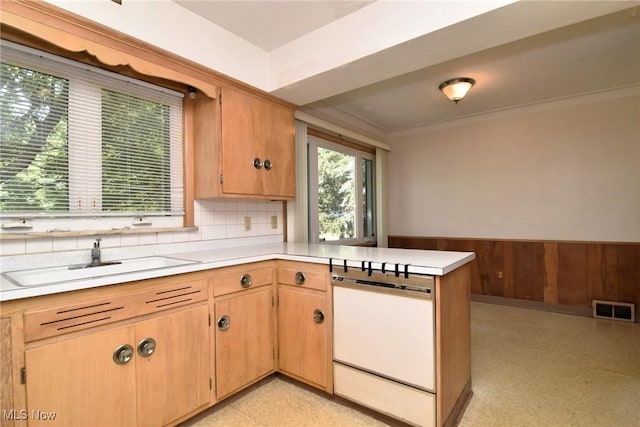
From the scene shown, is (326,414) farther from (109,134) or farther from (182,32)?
(182,32)

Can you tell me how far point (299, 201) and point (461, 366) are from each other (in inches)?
76.6

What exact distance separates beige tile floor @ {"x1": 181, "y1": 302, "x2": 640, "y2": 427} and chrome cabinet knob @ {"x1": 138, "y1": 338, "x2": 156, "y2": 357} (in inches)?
21.4

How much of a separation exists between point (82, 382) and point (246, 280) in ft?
2.94

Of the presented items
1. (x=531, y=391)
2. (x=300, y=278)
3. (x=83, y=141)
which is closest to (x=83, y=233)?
(x=83, y=141)

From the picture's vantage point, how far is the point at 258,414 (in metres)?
1.80

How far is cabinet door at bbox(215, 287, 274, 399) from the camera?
1811 millimetres

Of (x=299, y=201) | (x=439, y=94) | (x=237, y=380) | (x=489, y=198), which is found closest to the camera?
(x=237, y=380)

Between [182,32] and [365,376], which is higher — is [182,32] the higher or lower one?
the higher one

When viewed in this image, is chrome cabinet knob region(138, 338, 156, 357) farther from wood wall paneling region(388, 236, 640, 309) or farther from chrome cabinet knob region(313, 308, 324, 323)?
wood wall paneling region(388, 236, 640, 309)

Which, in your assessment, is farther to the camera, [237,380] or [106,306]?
[237,380]

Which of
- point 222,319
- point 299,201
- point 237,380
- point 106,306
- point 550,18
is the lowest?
point 237,380

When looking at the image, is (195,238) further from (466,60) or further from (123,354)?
(466,60)

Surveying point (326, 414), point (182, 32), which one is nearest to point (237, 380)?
point (326, 414)

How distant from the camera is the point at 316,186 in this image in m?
3.59
